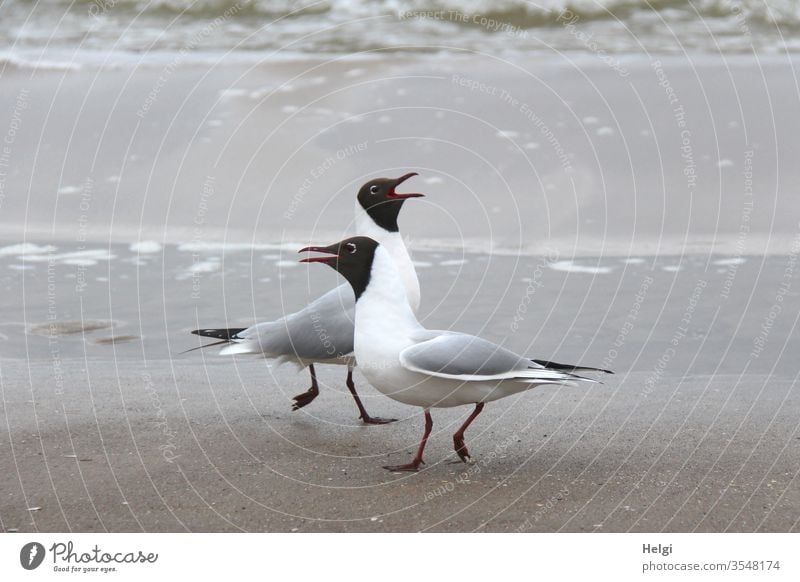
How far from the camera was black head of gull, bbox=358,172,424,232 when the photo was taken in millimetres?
3943

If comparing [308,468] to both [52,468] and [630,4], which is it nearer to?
[52,468]

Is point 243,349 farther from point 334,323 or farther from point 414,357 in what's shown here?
point 414,357

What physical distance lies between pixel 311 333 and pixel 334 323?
0.34ft

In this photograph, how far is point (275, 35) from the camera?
8391 millimetres

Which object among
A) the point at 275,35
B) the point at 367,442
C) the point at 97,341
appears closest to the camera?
the point at 367,442

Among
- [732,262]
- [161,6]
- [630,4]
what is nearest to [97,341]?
[732,262]

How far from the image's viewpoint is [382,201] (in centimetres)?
395

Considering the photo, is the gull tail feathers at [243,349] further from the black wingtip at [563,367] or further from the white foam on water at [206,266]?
the white foam on water at [206,266]

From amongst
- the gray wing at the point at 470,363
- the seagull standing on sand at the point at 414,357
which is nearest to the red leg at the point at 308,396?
the seagull standing on sand at the point at 414,357

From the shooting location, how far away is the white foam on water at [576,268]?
583 centimetres

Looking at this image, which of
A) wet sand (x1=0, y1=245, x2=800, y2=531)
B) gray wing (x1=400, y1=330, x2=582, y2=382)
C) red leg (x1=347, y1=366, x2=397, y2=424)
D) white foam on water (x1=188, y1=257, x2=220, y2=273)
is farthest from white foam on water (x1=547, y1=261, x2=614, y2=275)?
gray wing (x1=400, y1=330, x2=582, y2=382)

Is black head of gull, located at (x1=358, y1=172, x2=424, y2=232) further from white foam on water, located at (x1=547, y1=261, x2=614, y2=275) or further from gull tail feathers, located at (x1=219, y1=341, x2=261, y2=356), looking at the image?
white foam on water, located at (x1=547, y1=261, x2=614, y2=275)

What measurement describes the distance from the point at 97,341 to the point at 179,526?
238 centimetres

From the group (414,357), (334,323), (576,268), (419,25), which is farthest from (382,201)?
(419,25)
